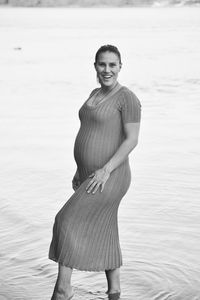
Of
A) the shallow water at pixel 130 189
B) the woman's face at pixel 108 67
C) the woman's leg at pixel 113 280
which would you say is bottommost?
the shallow water at pixel 130 189

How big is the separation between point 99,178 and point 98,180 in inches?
0.5

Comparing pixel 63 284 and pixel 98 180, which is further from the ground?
pixel 98 180

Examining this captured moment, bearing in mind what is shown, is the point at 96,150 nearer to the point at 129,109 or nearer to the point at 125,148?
the point at 125,148

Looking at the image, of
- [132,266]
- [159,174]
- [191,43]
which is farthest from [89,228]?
[191,43]

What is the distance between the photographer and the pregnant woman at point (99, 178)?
5527 mm

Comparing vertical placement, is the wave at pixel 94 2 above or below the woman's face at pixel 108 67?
below

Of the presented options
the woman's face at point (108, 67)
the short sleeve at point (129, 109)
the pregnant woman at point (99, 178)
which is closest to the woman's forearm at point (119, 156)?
the pregnant woman at point (99, 178)

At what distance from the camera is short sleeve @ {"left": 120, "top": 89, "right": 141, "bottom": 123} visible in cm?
551

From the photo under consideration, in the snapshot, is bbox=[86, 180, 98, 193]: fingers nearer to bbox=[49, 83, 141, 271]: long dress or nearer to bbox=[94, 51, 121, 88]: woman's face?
bbox=[49, 83, 141, 271]: long dress

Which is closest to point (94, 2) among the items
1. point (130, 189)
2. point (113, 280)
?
point (130, 189)

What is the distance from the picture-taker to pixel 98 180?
5.48 metres

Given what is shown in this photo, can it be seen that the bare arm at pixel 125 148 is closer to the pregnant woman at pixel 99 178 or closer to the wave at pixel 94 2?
the pregnant woman at pixel 99 178

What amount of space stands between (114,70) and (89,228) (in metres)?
0.88

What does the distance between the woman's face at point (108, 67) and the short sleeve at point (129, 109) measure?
14 cm
